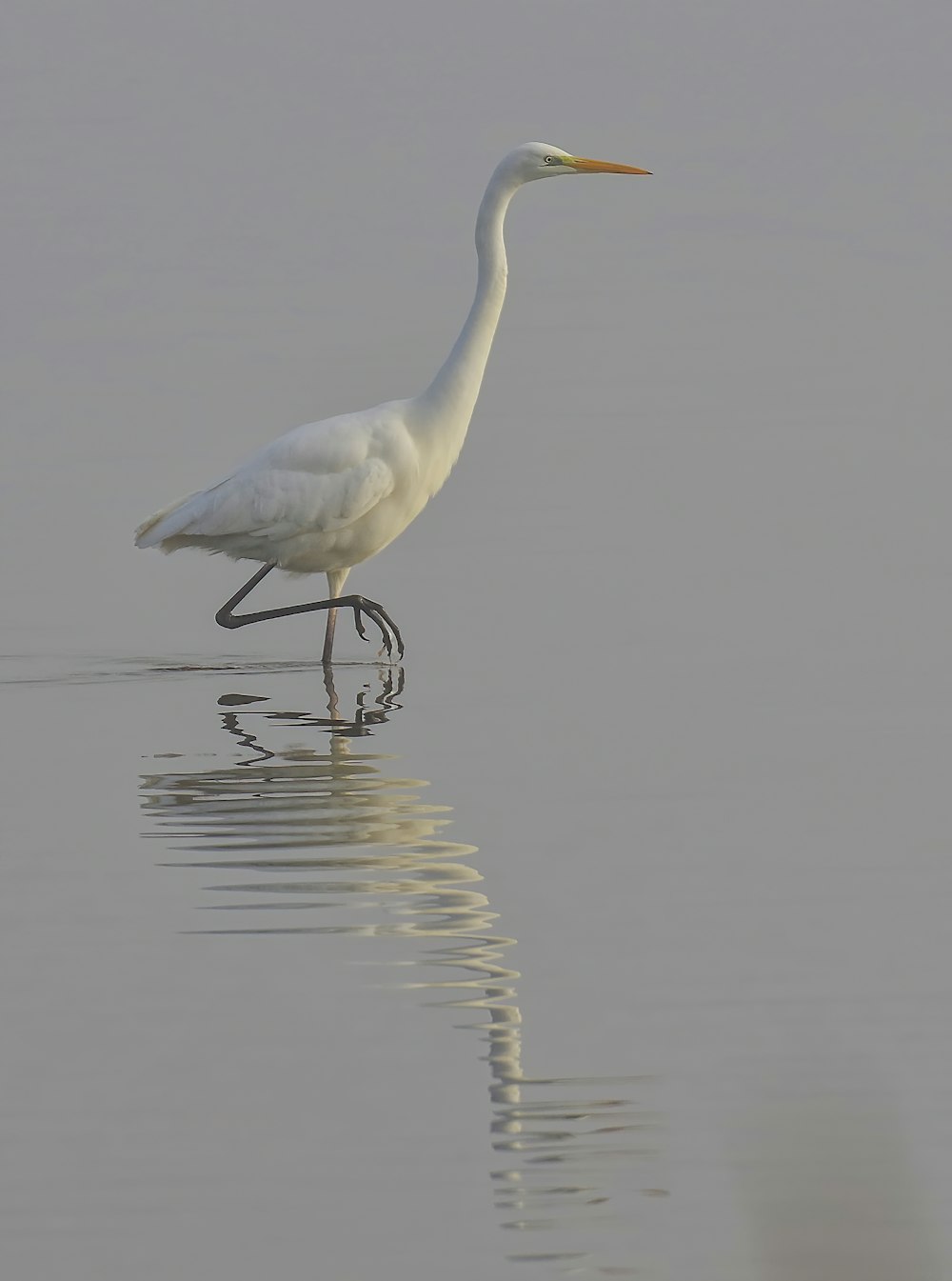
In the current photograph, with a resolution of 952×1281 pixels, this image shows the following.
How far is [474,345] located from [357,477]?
1108 millimetres

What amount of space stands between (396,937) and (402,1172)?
6.00 ft

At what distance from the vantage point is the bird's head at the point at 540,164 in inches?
442

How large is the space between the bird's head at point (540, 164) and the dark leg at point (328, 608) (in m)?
2.65

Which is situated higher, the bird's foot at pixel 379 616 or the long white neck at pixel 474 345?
the long white neck at pixel 474 345

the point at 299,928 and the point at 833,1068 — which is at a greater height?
the point at 833,1068

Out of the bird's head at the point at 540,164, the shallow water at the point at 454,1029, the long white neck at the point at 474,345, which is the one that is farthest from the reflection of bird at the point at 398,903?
the bird's head at the point at 540,164

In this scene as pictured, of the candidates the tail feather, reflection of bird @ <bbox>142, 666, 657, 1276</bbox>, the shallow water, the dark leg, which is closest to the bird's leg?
the dark leg

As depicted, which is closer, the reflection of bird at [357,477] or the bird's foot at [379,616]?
the bird's foot at [379,616]

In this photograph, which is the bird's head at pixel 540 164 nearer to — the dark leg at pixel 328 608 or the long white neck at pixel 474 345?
the long white neck at pixel 474 345

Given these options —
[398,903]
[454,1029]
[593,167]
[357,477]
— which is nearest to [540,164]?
[593,167]

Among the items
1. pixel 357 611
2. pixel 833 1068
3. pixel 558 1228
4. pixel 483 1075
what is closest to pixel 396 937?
pixel 483 1075

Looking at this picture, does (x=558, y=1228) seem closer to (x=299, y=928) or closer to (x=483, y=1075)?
(x=483, y=1075)

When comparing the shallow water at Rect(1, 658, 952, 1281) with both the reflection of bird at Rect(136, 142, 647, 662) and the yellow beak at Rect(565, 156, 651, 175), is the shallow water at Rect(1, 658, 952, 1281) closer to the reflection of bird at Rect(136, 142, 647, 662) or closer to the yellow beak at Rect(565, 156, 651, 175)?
the reflection of bird at Rect(136, 142, 647, 662)

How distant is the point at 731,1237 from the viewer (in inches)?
145
